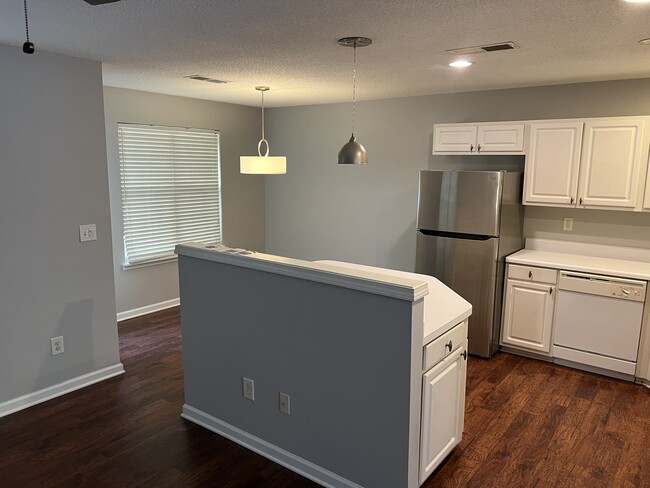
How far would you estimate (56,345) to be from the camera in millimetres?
3383

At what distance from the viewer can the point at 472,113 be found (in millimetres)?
4672

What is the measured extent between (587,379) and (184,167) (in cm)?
434

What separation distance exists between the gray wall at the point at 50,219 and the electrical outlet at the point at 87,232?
30mm

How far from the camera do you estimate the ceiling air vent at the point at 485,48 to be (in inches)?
109

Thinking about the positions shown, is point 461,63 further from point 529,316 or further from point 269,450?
point 269,450

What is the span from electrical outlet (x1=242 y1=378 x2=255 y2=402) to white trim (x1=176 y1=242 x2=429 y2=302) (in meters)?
0.67

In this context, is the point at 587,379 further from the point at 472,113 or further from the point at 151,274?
the point at 151,274

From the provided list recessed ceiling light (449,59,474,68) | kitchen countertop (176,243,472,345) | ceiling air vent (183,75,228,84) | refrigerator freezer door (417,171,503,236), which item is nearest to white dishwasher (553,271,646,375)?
refrigerator freezer door (417,171,503,236)

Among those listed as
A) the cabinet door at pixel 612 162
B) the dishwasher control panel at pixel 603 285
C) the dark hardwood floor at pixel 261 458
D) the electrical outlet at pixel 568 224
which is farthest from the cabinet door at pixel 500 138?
the dark hardwood floor at pixel 261 458

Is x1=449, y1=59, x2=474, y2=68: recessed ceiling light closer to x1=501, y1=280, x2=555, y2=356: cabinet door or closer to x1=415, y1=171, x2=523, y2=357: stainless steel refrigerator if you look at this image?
x1=415, y1=171, x2=523, y2=357: stainless steel refrigerator

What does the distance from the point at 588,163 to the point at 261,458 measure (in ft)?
10.7

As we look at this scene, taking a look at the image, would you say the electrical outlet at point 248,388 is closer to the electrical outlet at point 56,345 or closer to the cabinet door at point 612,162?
the electrical outlet at point 56,345

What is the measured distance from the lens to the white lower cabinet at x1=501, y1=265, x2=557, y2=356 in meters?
3.97

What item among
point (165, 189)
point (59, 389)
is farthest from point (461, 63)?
point (59, 389)
